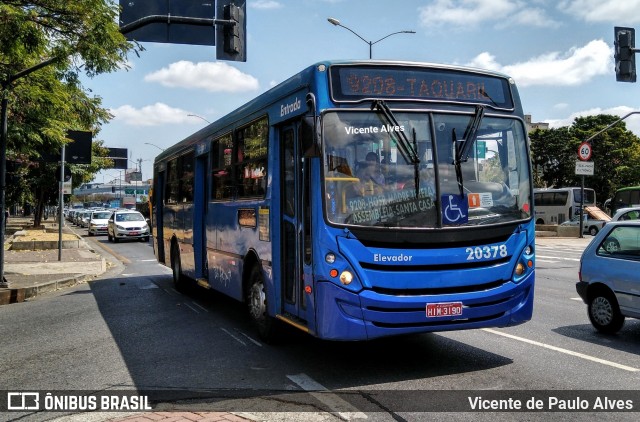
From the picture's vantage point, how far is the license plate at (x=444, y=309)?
5.85 metres

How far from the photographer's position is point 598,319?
27.2ft

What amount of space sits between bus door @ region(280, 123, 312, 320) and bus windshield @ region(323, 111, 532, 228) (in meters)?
0.47

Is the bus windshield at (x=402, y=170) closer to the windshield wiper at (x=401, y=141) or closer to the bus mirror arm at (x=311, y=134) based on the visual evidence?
the windshield wiper at (x=401, y=141)

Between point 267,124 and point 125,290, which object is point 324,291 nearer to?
point 267,124

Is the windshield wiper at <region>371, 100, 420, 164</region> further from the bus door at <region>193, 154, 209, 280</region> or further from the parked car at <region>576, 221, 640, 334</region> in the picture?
A: the bus door at <region>193, 154, 209, 280</region>

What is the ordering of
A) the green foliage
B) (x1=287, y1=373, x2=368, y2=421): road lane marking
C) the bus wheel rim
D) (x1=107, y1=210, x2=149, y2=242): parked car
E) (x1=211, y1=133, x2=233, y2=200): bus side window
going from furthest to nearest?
the green foliage < (x1=107, y1=210, x2=149, y2=242): parked car < (x1=211, y1=133, x2=233, y2=200): bus side window < the bus wheel rim < (x1=287, y1=373, x2=368, y2=421): road lane marking

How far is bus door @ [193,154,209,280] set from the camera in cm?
1093

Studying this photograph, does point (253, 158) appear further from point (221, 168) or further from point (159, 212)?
point (159, 212)

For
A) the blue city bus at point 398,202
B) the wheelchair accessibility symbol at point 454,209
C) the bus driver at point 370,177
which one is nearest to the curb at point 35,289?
the blue city bus at point 398,202

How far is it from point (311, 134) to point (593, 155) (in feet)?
225

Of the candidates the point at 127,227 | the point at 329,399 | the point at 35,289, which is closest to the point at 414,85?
the point at 329,399

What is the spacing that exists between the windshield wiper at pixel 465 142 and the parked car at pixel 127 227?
30140 millimetres

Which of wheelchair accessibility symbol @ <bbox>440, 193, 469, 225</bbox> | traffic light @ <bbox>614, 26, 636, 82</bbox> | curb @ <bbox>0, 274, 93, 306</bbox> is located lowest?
curb @ <bbox>0, 274, 93, 306</bbox>

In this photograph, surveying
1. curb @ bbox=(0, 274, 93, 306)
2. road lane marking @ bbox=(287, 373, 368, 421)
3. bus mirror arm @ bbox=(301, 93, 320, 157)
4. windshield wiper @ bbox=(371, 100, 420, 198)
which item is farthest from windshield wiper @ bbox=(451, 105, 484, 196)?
curb @ bbox=(0, 274, 93, 306)
